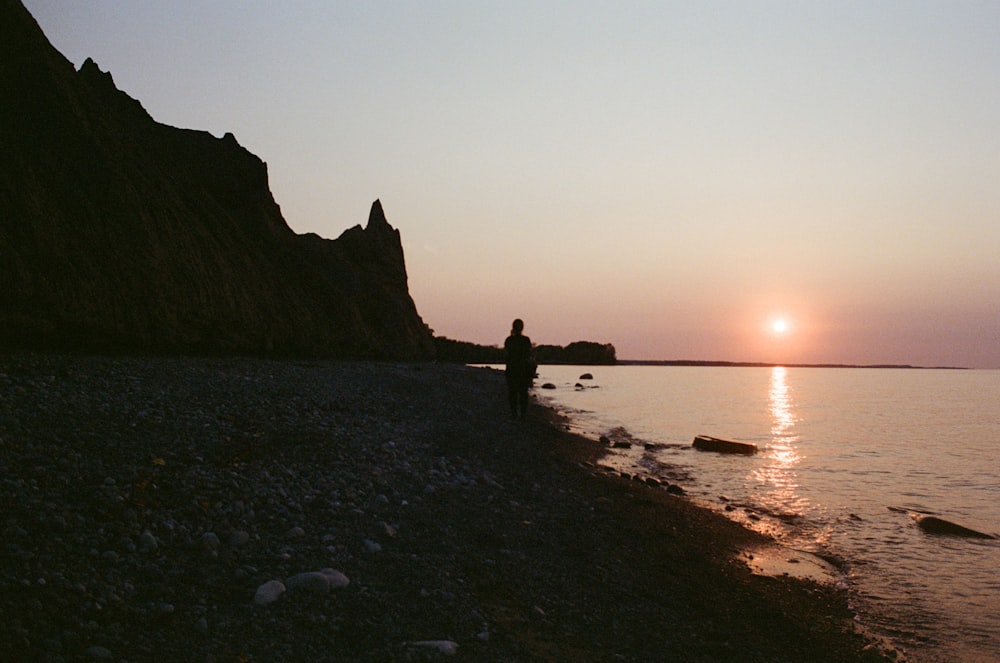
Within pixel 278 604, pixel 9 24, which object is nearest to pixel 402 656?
pixel 278 604

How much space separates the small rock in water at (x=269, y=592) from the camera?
573 cm

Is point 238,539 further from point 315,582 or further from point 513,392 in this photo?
point 513,392

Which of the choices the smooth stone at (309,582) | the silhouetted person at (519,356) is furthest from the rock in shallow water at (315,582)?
the silhouetted person at (519,356)

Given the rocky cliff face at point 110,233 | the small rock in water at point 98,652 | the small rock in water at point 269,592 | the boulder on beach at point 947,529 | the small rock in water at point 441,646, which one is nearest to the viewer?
the small rock in water at point 98,652

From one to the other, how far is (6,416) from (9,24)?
1711 cm

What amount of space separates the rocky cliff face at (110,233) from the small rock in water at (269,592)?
14.4m

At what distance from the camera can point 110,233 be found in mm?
20219

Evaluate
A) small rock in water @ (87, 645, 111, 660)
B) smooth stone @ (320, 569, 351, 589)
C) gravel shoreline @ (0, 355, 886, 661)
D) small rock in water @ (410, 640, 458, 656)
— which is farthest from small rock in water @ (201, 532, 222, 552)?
small rock in water @ (410, 640, 458, 656)

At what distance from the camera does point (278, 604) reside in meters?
5.74

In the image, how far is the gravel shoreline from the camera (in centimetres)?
526

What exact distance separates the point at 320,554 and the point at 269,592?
111cm

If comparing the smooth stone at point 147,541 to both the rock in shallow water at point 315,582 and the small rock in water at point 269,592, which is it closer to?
the small rock in water at point 269,592

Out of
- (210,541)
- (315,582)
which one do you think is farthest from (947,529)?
(210,541)

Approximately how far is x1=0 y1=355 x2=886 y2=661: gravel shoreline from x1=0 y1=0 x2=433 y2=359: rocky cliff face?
16.8 feet
